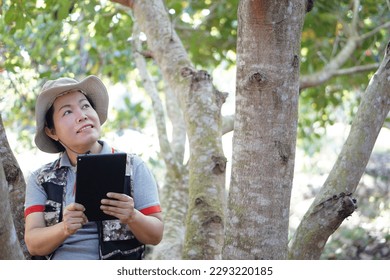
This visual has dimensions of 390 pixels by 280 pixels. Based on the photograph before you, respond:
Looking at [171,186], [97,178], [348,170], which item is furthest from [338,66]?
[97,178]

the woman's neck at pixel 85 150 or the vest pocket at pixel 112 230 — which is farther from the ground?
the woman's neck at pixel 85 150

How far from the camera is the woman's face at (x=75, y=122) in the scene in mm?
2334

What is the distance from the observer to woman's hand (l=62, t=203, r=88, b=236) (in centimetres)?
213

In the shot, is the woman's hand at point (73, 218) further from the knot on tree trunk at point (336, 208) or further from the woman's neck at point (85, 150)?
the knot on tree trunk at point (336, 208)

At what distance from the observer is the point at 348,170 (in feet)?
7.79

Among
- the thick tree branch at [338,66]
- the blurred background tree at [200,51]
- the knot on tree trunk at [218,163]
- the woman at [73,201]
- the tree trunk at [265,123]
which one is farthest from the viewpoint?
the thick tree branch at [338,66]

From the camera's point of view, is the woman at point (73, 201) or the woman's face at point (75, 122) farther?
the woman's face at point (75, 122)

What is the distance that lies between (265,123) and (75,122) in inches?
26.1

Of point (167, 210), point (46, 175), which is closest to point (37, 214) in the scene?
point (46, 175)

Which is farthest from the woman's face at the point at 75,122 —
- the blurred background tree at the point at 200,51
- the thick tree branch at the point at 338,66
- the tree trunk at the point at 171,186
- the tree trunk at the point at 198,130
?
the thick tree branch at the point at 338,66

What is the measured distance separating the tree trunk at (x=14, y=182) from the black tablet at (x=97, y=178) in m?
0.44

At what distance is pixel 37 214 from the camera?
2291 millimetres

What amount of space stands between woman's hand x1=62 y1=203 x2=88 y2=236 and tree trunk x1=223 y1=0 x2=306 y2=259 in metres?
0.48

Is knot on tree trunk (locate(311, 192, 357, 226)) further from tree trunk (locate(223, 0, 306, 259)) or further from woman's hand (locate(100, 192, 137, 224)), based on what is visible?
woman's hand (locate(100, 192, 137, 224))
